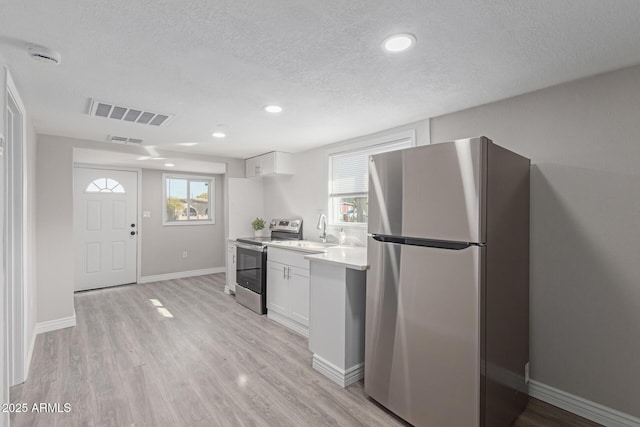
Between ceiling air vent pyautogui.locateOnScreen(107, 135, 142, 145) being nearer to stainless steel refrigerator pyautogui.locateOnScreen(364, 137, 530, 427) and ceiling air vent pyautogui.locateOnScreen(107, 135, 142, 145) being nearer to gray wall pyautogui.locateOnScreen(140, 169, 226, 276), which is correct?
gray wall pyautogui.locateOnScreen(140, 169, 226, 276)

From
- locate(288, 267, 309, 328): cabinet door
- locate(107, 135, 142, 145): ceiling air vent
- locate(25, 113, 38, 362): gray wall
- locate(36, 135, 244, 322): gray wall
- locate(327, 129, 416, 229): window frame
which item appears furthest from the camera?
locate(107, 135, 142, 145): ceiling air vent

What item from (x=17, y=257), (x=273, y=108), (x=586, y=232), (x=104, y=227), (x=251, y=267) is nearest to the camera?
(x=586, y=232)

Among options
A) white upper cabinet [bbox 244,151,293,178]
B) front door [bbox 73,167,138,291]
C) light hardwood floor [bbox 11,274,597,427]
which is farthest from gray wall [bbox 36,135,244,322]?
white upper cabinet [bbox 244,151,293,178]

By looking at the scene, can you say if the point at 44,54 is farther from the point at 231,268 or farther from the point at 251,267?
the point at 231,268

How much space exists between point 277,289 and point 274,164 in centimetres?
184

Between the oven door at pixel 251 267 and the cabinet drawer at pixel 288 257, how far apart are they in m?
0.15

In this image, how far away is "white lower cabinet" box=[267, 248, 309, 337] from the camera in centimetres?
334

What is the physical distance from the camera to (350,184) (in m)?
3.77

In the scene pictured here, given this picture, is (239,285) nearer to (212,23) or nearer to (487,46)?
(212,23)

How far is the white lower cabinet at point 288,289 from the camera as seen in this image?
11.0ft

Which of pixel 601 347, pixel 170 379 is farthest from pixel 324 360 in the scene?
pixel 601 347

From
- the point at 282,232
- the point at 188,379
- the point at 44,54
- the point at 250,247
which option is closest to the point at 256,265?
the point at 250,247

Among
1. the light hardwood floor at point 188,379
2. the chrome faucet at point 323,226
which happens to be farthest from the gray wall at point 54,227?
the chrome faucet at point 323,226

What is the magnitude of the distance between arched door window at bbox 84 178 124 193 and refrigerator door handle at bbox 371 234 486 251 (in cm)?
517
